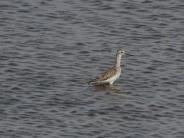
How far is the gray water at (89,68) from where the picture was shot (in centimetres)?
3225

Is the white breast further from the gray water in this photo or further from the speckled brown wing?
the gray water

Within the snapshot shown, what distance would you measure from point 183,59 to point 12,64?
746cm

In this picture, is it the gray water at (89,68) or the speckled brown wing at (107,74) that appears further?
the speckled brown wing at (107,74)

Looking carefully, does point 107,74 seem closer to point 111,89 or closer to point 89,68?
point 111,89

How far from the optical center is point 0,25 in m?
43.6

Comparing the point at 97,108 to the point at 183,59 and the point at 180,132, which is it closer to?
the point at 180,132

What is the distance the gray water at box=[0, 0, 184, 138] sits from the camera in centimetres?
3225

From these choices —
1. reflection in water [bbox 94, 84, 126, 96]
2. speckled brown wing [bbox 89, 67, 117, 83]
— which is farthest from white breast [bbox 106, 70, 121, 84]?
reflection in water [bbox 94, 84, 126, 96]

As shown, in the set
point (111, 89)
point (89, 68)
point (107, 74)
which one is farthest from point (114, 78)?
point (89, 68)

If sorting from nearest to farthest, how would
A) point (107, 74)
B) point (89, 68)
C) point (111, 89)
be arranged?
point (107, 74) < point (111, 89) < point (89, 68)

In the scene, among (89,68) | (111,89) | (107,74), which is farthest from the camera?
(89,68)

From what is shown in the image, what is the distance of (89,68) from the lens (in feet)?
127

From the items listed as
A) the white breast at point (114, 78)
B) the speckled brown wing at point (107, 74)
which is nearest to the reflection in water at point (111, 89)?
the white breast at point (114, 78)

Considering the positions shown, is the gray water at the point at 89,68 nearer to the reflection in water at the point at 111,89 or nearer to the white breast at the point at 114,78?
the reflection in water at the point at 111,89
